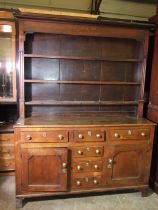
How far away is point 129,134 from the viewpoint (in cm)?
214

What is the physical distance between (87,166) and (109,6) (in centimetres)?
251

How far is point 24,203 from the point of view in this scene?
2088mm

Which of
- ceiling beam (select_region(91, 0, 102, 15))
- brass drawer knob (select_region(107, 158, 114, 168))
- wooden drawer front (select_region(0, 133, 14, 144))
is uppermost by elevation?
ceiling beam (select_region(91, 0, 102, 15))

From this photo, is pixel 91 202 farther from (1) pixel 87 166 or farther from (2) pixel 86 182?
(1) pixel 87 166

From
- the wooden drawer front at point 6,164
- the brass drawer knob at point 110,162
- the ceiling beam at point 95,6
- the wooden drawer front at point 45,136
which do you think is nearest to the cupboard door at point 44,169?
the wooden drawer front at point 45,136

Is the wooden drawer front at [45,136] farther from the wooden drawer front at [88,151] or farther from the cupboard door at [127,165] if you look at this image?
the cupboard door at [127,165]

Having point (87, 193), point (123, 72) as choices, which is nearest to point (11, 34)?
point (123, 72)

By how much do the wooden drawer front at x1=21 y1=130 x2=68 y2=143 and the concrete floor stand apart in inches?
28.9

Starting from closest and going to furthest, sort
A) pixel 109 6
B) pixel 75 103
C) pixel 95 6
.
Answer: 1. pixel 75 103
2. pixel 95 6
3. pixel 109 6

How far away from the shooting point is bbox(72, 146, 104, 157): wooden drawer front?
81.0 inches

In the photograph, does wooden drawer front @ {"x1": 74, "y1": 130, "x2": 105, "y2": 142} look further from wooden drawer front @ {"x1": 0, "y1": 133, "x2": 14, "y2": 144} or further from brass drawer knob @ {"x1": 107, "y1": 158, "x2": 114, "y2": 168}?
wooden drawer front @ {"x1": 0, "y1": 133, "x2": 14, "y2": 144}

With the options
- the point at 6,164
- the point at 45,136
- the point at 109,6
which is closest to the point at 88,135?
the point at 45,136

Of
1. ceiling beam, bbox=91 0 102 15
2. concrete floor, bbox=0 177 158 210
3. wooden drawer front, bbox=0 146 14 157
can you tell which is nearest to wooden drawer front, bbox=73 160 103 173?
concrete floor, bbox=0 177 158 210

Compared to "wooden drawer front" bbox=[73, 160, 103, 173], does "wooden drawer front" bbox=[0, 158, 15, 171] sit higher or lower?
lower
